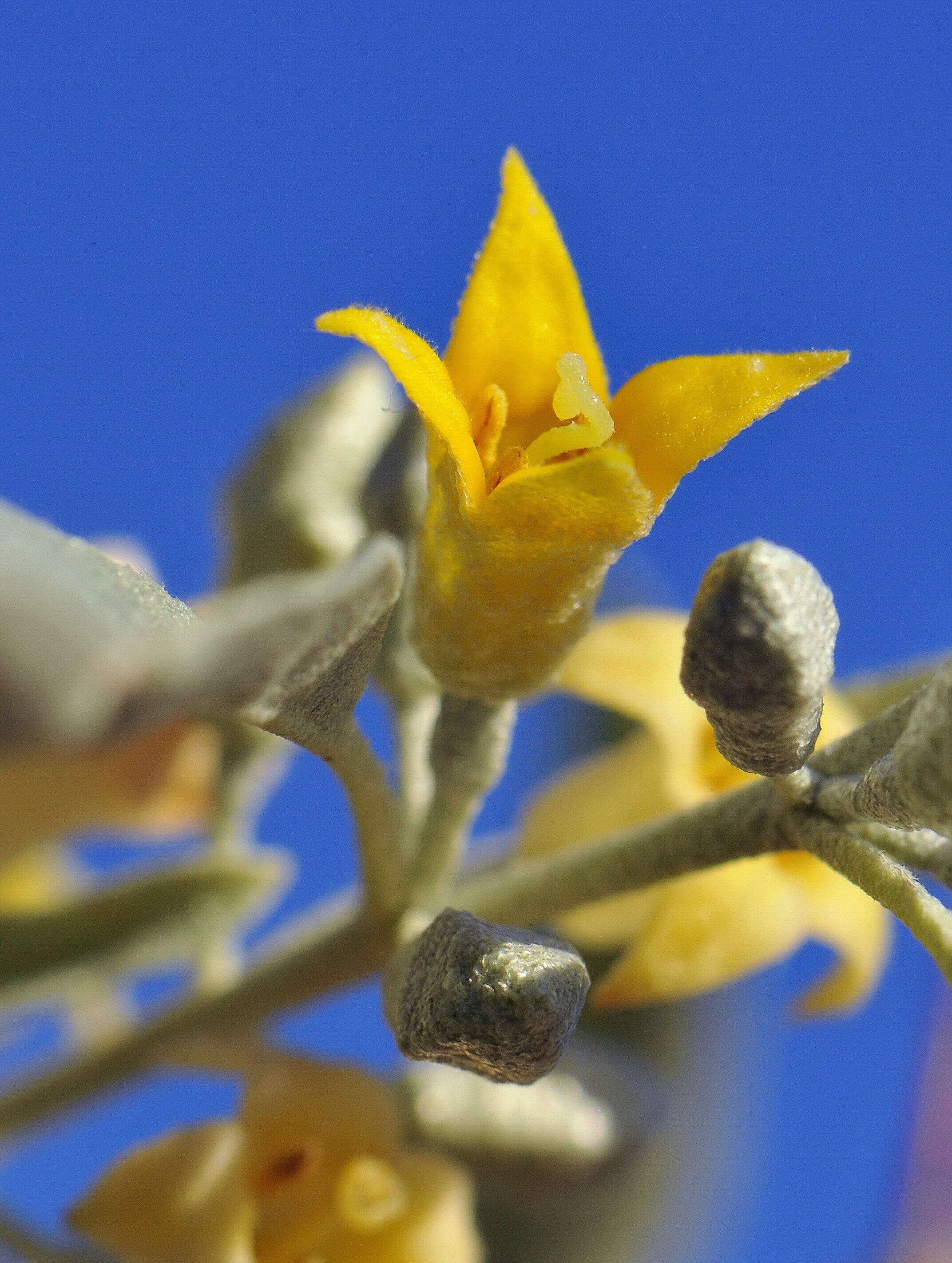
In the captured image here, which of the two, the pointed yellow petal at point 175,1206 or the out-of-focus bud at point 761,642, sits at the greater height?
the out-of-focus bud at point 761,642

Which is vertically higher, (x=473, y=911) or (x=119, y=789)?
(x=119, y=789)

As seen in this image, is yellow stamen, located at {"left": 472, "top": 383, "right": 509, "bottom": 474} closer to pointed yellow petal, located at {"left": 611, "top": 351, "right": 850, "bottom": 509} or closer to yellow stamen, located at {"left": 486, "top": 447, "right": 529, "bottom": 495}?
yellow stamen, located at {"left": 486, "top": 447, "right": 529, "bottom": 495}

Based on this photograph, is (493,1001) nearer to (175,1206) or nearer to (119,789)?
(175,1206)

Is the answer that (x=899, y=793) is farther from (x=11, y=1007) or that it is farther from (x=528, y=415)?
(x=11, y=1007)

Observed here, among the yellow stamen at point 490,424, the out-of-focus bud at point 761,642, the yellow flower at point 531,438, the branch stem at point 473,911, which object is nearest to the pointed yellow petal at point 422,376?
the yellow flower at point 531,438

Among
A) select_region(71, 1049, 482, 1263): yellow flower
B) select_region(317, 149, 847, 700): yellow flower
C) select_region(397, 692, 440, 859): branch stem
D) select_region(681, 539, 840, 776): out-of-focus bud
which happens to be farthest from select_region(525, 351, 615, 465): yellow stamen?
select_region(71, 1049, 482, 1263): yellow flower

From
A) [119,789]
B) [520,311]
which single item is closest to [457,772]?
[520,311]

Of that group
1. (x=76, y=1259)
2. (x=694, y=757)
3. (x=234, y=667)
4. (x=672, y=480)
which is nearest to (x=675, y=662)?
(x=694, y=757)

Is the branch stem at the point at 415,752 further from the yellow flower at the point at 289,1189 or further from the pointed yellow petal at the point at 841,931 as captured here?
the pointed yellow petal at the point at 841,931
